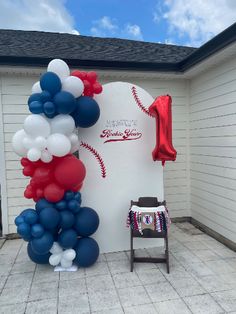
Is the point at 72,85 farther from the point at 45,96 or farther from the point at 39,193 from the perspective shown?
the point at 39,193

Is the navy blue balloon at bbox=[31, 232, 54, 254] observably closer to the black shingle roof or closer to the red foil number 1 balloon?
the red foil number 1 balloon

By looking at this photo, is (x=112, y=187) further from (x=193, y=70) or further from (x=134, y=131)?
(x=193, y=70)

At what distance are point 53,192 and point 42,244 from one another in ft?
2.05

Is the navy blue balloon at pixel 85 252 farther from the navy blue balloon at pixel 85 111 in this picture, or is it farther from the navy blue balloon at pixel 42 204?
the navy blue balloon at pixel 85 111

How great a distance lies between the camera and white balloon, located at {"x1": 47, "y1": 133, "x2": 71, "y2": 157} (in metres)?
2.92

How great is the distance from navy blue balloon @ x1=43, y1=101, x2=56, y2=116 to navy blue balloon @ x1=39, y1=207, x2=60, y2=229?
3.73ft

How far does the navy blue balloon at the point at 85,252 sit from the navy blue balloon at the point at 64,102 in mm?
1672

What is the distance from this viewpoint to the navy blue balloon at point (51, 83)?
9.53 feet

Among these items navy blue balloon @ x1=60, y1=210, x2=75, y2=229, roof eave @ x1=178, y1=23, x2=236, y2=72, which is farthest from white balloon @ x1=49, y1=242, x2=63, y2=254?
roof eave @ x1=178, y1=23, x2=236, y2=72

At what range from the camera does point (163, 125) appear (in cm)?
351

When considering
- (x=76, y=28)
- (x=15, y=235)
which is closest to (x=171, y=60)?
(x=15, y=235)

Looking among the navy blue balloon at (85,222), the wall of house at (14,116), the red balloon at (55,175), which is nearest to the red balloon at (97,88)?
the red balloon at (55,175)

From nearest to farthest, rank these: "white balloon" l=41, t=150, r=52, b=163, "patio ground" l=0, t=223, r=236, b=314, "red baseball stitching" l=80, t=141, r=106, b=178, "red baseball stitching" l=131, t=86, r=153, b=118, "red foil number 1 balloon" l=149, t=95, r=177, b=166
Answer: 1. "patio ground" l=0, t=223, r=236, b=314
2. "white balloon" l=41, t=150, r=52, b=163
3. "red foil number 1 balloon" l=149, t=95, r=177, b=166
4. "red baseball stitching" l=80, t=141, r=106, b=178
5. "red baseball stitching" l=131, t=86, r=153, b=118

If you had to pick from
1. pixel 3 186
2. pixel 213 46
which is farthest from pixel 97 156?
pixel 213 46
